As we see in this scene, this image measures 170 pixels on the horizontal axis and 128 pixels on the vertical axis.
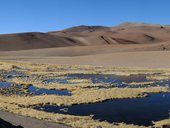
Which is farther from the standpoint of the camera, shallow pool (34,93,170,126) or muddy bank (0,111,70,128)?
shallow pool (34,93,170,126)

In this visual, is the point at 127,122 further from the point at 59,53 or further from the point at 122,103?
the point at 59,53

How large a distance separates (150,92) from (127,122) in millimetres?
13494

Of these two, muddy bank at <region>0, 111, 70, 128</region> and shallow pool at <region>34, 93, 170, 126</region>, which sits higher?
shallow pool at <region>34, 93, 170, 126</region>

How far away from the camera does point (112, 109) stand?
26.8 meters

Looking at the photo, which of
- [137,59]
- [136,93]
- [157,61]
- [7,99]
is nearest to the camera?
[7,99]

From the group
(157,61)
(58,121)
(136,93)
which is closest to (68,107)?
(58,121)

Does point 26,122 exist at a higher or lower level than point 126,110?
lower

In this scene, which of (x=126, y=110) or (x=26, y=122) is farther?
(x=126, y=110)

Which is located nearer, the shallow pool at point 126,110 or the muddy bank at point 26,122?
the muddy bank at point 26,122

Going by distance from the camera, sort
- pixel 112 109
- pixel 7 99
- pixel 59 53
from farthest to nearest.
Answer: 1. pixel 59 53
2. pixel 7 99
3. pixel 112 109

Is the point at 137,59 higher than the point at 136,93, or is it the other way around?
the point at 137,59

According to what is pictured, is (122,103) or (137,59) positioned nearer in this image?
(122,103)

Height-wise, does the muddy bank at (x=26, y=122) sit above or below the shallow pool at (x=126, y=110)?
below

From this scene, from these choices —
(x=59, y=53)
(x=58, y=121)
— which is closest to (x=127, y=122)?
(x=58, y=121)
